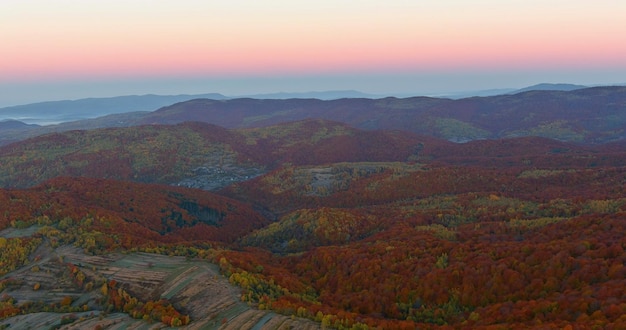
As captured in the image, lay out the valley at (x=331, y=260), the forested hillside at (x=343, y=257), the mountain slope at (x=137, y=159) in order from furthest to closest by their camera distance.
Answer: the mountain slope at (x=137, y=159) < the forested hillside at (x=343, y=257) < the valley at (x=331, y=260)

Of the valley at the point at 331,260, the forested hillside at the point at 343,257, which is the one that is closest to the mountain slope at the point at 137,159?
the forested hillside at the point at 343,257

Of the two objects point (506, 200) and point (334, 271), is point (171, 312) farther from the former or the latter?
point (506, 200)

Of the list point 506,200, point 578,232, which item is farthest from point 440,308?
point 506,200

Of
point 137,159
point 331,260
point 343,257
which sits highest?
point 343,257

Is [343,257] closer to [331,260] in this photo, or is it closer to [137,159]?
[331,260]

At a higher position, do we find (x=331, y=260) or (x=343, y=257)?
(x=343, y=257)

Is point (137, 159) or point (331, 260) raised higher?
point (137, 159)

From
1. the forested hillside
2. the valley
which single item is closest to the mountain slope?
the forested hillside

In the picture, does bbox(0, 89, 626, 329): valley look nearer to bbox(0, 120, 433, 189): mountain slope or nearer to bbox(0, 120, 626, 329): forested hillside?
bbox(0, 120, 626, 329): forested hillside

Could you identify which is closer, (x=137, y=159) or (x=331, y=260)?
(x=331, y=260)

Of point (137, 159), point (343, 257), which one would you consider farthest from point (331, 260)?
point (137, 159)

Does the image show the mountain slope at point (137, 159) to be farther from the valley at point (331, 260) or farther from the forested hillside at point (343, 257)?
the valley at point (331, 260)
